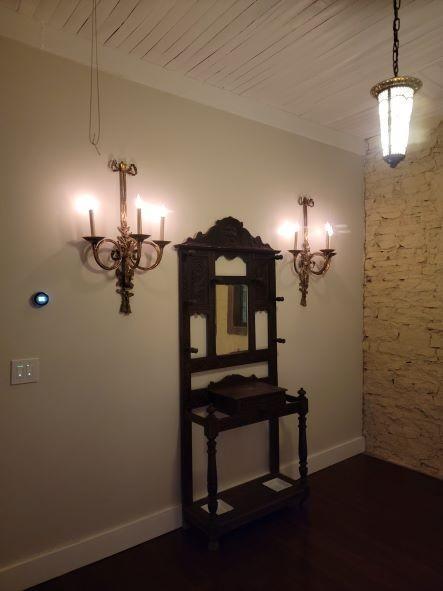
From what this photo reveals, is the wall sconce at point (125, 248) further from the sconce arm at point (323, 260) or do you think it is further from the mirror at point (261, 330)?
the sconce arm at point (323, 260)

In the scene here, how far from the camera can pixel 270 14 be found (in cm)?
191

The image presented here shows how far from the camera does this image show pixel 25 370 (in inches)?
77.7

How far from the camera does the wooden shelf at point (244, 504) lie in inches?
88.9

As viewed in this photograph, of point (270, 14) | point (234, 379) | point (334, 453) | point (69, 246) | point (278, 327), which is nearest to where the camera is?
point (270, 14)

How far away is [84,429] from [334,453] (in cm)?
208

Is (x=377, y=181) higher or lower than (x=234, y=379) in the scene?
higher

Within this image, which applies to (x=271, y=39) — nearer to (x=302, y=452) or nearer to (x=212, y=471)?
(x=212, y=471)

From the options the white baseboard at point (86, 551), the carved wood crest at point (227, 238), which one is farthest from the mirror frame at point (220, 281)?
the white baseboard at point (86, 551)

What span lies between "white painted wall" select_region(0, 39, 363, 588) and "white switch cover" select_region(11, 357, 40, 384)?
0.03 m

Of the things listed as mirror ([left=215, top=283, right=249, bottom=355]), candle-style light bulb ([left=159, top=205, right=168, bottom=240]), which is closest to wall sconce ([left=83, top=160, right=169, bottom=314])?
candle-style light bulb ([left=159, top=205, right=168, bottom=240])

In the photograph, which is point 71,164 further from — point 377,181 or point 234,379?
point 377,181

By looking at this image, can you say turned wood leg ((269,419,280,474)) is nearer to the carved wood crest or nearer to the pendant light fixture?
the carved wood crest

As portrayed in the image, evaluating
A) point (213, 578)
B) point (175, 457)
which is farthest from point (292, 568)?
point (175, 457)

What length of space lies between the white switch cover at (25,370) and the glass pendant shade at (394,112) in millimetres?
1834
